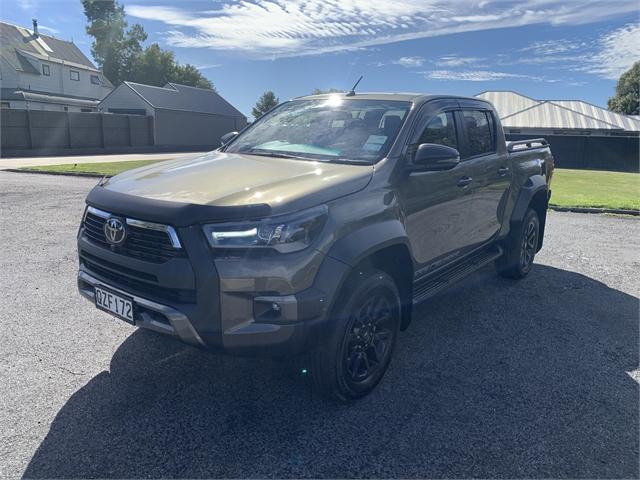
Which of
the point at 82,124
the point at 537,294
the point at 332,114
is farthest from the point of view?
the point at 82,124

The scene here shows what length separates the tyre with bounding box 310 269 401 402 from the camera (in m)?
2.86

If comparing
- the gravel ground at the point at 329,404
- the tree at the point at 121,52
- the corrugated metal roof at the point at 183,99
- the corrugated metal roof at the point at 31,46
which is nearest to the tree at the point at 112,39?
the tree at the point at 121,52

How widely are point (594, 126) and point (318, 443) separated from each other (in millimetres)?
45936

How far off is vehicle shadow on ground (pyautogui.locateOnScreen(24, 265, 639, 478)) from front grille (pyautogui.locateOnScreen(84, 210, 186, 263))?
3.23 ft

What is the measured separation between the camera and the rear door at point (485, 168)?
449cm

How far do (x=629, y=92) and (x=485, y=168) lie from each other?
72.5 meters

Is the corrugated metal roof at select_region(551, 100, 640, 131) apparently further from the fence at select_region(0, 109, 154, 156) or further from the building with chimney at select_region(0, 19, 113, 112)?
the building with chimney at select_region(0, 19, 113, 112)

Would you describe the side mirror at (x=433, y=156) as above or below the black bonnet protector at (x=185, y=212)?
above

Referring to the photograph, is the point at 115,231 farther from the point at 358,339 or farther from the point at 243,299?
the point at 358,339

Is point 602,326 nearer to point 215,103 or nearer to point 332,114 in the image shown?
point 332,114

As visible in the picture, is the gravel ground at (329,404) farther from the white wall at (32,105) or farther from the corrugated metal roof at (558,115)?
the corrugated metal roof at (558,115)

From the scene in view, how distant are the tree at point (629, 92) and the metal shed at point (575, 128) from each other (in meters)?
21.4

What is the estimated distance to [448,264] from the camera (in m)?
4.24

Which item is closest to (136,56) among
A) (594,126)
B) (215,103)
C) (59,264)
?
(215,103)
